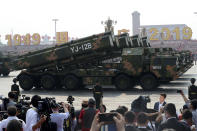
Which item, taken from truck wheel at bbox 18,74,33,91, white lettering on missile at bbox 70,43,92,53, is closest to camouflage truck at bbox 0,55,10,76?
truck wheel at bbox 18,74,33,91

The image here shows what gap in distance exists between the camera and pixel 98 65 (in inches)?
808

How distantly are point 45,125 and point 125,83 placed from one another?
45.2 ft

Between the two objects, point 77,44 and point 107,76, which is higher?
point 77,44

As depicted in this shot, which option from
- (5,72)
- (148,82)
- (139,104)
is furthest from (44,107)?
(5,72)

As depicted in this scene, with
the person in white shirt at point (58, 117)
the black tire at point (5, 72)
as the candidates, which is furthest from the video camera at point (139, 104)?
the black tire at point (5, 72)

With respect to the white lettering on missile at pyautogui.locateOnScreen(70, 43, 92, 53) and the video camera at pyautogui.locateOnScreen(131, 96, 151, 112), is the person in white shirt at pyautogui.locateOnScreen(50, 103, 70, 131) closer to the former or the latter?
the video camera at pyautogui.locateOnScreen(131, 96, 151, 112)

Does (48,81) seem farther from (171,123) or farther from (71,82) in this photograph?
(171,123)

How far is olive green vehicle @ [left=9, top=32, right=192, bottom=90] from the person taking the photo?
18.7 m

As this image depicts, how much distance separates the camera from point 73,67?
20625 millimetres

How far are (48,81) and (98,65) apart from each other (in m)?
3.05

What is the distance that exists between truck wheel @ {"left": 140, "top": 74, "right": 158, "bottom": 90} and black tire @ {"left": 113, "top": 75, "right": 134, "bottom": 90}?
2.09 ft

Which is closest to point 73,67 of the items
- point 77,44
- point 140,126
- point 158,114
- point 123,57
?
Result: point 77,44

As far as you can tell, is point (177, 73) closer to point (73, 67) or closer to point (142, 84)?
point (142, 84)

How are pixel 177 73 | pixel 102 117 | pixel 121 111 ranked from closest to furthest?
pixel 102 117
pixel 121 111
pixel 177 73
